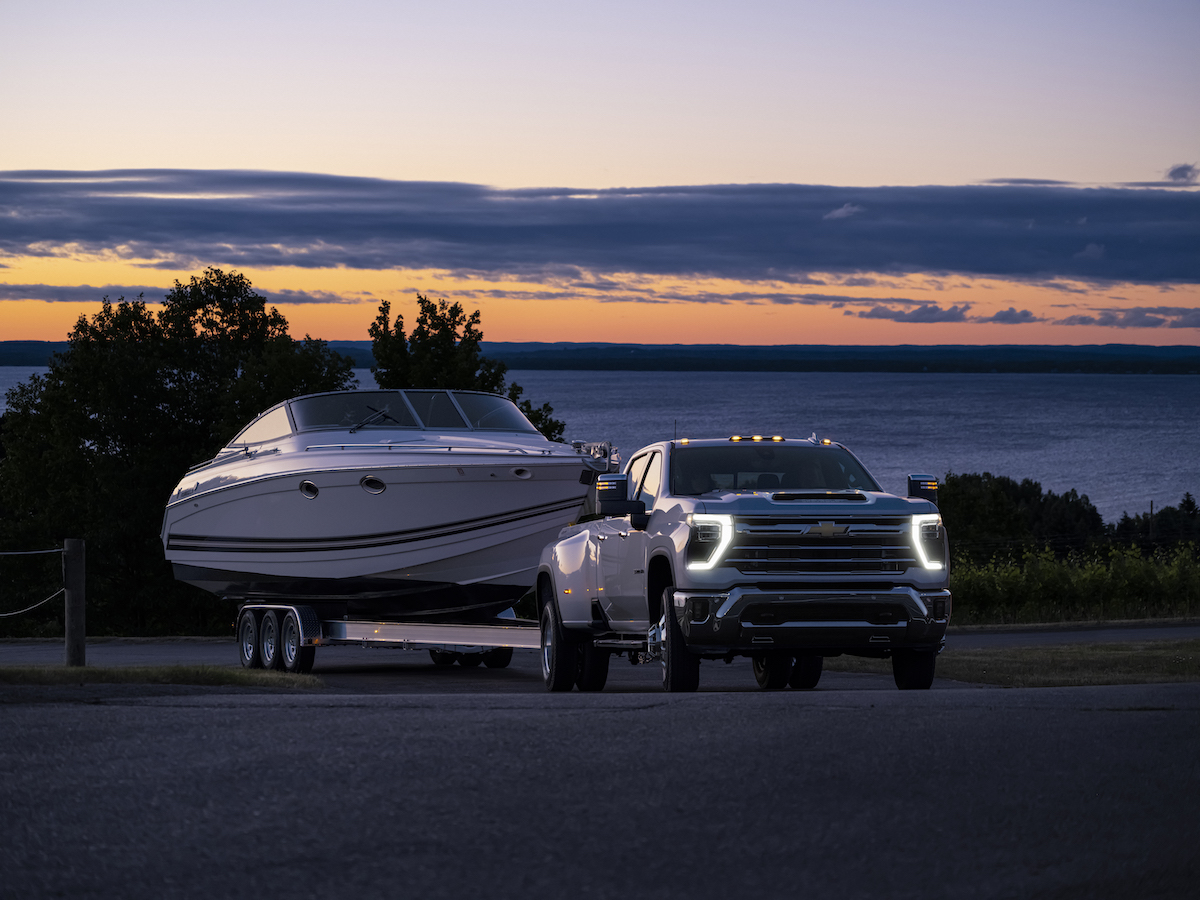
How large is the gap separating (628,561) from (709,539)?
5.42 ft

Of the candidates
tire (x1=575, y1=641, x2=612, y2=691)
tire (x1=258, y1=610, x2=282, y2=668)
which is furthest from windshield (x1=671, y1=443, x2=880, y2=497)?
tire (x1=258, y1=610, x2=282, y2=668)

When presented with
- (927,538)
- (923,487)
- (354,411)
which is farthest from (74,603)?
(927,538)

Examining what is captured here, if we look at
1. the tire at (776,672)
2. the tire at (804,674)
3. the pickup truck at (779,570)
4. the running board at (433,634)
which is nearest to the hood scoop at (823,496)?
the pickup truck at (779,570)

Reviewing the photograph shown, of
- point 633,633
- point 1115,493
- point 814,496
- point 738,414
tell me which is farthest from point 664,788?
point 738,414

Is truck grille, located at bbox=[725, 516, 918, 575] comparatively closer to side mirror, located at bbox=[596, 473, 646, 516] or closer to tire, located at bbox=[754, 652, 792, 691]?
side mirror, located at bbox=[596, 473, 646, 516]

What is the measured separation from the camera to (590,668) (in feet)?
47.6

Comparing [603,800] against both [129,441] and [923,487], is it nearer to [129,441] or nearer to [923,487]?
[923,487]

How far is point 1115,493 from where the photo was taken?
13050 centimetres

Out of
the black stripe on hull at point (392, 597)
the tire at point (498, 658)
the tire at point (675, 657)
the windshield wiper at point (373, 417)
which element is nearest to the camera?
the tire at point (675, 657)

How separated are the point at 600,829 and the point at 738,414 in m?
186

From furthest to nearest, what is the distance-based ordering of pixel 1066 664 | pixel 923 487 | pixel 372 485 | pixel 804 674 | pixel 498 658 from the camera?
1. pixel 498 658
2. pixel 1066 664
3. pixel 372 485
4. pixel 804 674
5. pixel 923 487

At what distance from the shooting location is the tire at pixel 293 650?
18312 mm

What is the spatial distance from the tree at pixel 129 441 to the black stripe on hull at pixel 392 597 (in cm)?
3626

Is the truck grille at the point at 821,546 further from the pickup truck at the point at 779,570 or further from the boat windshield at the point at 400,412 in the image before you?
the boat windshield at the point at 400,412
